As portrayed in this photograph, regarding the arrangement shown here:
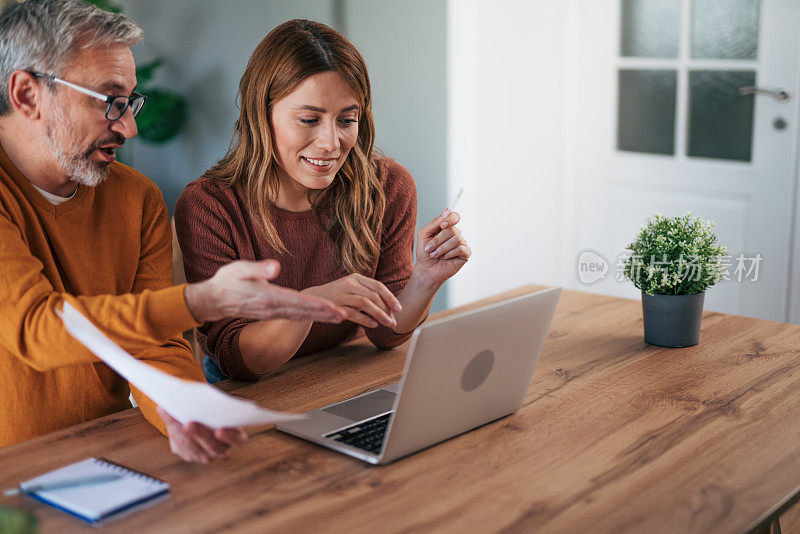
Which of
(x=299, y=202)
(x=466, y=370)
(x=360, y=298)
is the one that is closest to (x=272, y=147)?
(x=299, y=202)

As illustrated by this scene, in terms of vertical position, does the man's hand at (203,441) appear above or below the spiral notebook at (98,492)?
above

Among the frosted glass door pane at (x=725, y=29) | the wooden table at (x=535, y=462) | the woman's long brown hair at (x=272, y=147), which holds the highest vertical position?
the frosted glass door pane at (x=725, y=29)

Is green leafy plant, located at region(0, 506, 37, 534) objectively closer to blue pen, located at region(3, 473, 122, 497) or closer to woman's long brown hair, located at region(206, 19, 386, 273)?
blue pen, located at region(3, 473, 122, 497)

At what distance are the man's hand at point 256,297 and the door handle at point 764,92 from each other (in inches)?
101

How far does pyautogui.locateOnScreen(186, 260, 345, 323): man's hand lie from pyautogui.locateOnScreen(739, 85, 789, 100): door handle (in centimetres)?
256

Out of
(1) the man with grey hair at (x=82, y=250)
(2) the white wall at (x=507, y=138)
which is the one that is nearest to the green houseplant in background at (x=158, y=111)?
(2) the white wall at (x=507, y=138)

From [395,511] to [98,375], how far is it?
739 millimetres

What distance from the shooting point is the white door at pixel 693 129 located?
321 cm

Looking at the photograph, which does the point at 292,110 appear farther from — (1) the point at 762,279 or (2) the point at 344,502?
(1) the point at 762,279

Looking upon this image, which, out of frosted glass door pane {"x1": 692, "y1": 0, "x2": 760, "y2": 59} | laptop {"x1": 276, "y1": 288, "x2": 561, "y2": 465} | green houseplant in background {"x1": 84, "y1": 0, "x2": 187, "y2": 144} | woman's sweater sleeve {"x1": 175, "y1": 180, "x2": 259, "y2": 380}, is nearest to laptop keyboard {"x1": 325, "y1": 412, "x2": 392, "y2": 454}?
laptop {"x1": 276, "y1": 288, "x2": 561, "y2": 465}

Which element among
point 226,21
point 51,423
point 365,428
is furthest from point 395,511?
point 226,21

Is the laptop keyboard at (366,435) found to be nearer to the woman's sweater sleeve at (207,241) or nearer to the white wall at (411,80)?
the woman's sweater sleeve at (207,241)

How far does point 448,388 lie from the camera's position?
4.15ft

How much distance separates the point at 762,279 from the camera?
330cm
